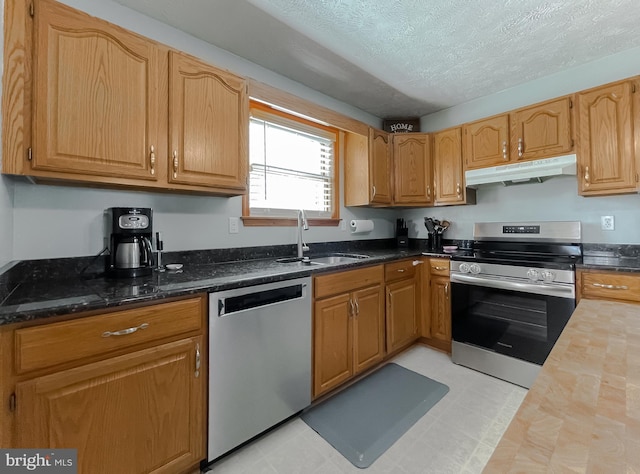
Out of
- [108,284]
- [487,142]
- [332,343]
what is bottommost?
[332,343]

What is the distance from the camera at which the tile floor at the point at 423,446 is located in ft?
4.72

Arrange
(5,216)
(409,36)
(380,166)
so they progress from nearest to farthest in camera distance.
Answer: (5,216) < (409,36) < (380,166)

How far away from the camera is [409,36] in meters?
1.94

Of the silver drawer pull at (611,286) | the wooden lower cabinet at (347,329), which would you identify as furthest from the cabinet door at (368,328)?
the silver drawer pull at (611,286)

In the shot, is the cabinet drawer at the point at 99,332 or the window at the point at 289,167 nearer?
Result: the cabinet drawer at the point at 99,332

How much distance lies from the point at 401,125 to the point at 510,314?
220 centimetres

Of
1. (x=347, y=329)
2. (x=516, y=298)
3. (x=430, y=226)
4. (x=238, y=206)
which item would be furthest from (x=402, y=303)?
(x=238, y=206)

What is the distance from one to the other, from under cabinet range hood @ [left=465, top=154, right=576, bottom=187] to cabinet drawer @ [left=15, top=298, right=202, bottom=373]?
2.54 metres

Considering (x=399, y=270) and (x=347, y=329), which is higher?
(x=399, y=270)

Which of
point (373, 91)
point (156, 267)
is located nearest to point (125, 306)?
point (156, 267)

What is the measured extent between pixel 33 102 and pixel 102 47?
0.40 m

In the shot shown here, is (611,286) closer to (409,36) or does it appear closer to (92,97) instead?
(409,36)

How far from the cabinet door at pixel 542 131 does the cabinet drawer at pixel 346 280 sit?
62.3 inches

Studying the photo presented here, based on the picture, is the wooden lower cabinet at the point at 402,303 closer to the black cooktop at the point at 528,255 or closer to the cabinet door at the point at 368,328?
the cabinet door at the point at 368,328
